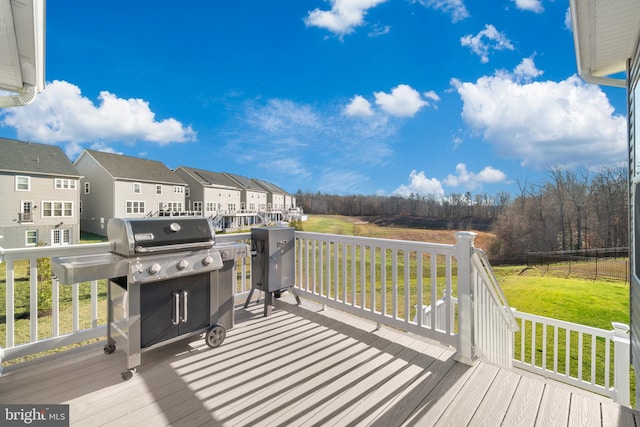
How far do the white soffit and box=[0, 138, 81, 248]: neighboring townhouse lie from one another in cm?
525

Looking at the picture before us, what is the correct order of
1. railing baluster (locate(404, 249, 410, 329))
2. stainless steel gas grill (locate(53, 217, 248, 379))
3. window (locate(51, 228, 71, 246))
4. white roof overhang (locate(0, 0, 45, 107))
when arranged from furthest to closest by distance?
window (locate(51, 228, 71, 246))
railing baluster (locate(404, 249, 410, 329))
stainless steel gas grill (locate(53, 217, 248, 379))
white roof overhang (locate(0, 0, 45, 107))

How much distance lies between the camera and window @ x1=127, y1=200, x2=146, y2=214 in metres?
4.82

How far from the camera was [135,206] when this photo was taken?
4.90 metres

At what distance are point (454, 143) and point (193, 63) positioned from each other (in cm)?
1273

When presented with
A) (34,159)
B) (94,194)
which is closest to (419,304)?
(94,194)

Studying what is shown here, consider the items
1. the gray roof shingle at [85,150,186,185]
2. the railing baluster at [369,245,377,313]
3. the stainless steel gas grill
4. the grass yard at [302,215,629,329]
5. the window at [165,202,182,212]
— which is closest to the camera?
the stainless steel gas grill

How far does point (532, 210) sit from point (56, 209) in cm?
1407

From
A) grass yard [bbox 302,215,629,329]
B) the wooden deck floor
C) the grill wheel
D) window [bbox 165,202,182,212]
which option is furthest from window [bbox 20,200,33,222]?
grass yard [bbox 302,215,629,329]

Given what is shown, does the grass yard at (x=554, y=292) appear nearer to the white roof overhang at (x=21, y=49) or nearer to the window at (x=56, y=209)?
the window at (x=56, y=209)

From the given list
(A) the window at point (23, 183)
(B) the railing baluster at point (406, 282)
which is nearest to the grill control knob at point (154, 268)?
(B) the railing baluster at point (406, 282)

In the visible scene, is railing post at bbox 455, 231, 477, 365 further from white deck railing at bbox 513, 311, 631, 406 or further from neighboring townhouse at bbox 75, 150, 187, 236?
neighboring townhouse at bbox 75, 150, 187, 236

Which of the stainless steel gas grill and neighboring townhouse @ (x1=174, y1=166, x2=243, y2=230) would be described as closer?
the stainless steel gas grill

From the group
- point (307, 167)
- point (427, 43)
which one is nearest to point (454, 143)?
point (427, 43)

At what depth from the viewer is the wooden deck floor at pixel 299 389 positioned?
63.5 inches
